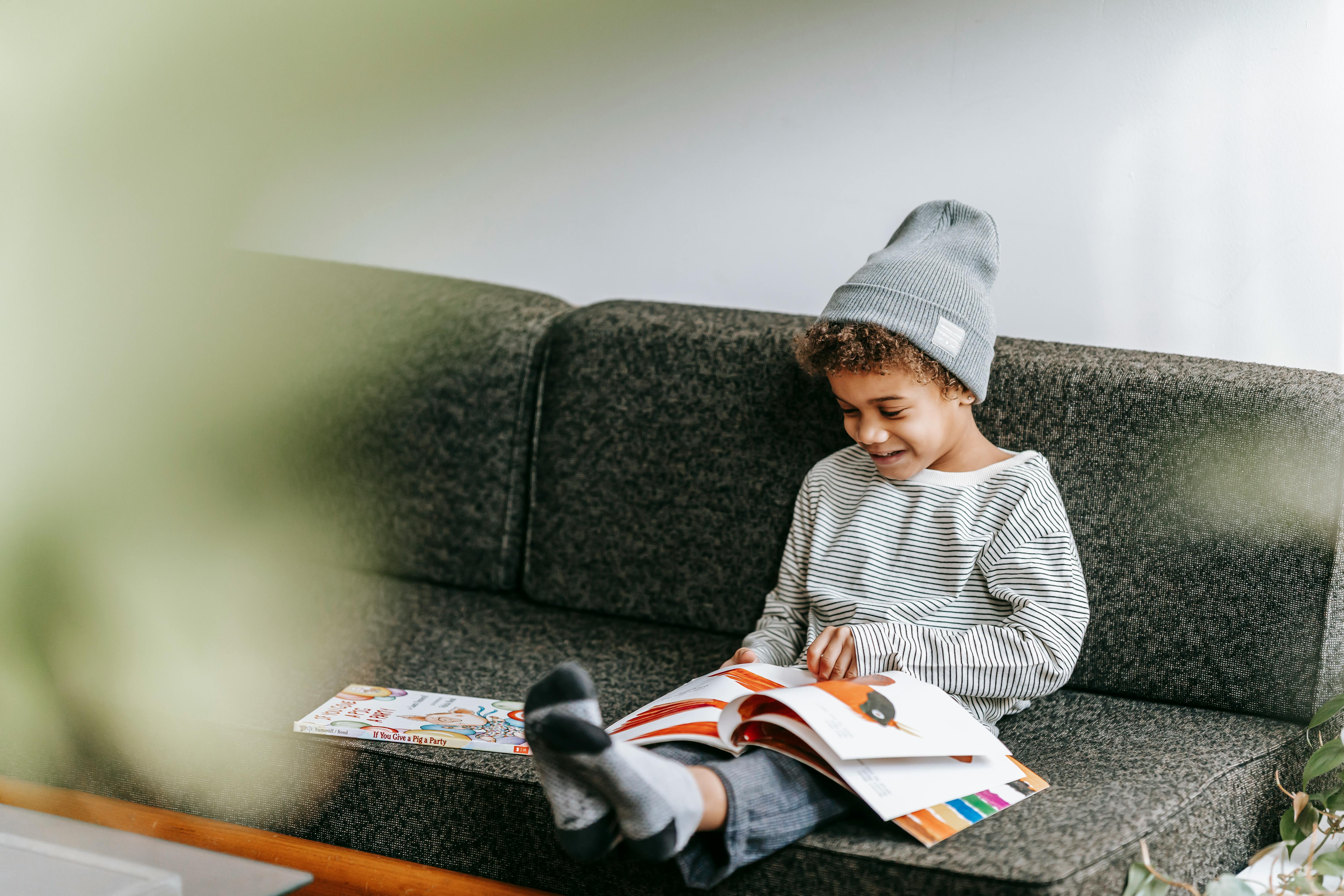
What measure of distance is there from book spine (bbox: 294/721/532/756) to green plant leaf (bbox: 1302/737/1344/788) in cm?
62

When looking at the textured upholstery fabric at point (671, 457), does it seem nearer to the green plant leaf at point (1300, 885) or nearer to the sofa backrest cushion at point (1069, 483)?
the sofa backrest cushion at point (1069, 483)

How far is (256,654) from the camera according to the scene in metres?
1.04

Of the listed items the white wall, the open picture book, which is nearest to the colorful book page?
the open picture book

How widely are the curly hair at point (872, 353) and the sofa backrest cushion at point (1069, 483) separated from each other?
130 mm

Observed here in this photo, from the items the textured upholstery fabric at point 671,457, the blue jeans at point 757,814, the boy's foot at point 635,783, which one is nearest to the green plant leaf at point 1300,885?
the blue jeans at point 757,814

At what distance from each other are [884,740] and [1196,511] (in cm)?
44

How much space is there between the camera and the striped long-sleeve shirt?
0.87m

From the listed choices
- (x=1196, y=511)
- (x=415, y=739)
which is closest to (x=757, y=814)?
(x=415, y=739)

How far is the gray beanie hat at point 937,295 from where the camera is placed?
904 millimetres

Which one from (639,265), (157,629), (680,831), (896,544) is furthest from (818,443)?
(157,629)

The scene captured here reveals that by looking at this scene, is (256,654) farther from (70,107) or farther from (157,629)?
(70,107)

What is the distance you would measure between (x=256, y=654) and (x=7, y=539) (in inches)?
32.6

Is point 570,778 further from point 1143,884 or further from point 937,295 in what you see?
point 937,295

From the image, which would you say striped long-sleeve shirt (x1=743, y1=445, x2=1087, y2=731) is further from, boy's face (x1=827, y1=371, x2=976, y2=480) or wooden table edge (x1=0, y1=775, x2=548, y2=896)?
wooden table edge (x1=0, y1=775, x2=548, y2=896)
